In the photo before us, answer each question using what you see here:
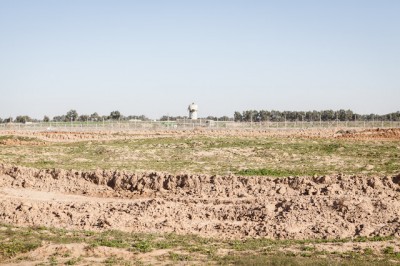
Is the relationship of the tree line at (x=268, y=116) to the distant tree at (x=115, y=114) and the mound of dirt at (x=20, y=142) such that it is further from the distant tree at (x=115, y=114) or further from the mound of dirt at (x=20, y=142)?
the mound of dirt at (x=20, y=142)

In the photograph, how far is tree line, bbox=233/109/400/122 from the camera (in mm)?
120250

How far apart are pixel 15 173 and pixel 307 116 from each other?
115 meters

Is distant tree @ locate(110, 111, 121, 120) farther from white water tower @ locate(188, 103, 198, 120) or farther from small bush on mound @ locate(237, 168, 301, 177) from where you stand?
small bush on mound @ locate(237, 168, 301, 177)

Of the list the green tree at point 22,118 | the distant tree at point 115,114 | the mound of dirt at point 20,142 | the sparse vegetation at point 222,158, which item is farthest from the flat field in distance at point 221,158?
the green tree at point 22,118

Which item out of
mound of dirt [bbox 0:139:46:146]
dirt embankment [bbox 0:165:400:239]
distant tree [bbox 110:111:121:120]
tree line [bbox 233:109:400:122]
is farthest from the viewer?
distant tree [bbox 110:111:121:120]

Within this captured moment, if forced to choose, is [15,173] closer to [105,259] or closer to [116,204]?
[116,204]

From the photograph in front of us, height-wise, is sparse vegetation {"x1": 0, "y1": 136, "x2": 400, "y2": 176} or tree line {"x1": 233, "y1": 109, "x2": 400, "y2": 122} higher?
tree line {"x1": 233, "y1": 109, "x2": 400, "y2": 122}

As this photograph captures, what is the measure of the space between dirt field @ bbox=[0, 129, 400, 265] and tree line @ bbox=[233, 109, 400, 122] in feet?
304

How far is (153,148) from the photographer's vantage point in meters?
37.5

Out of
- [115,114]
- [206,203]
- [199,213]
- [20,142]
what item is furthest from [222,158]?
[115,114]

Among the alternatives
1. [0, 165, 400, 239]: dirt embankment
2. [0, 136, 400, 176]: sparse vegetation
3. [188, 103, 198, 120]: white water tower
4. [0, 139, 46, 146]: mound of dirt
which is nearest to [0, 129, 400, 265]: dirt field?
[0, 165, 400, 239]: dirt embankment

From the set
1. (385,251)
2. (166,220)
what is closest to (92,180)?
(166,220)

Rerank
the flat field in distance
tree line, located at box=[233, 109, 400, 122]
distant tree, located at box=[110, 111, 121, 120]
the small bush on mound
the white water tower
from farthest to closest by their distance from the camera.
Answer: distant tree, located at box=[110, 111, 121, 120] → tree line, located at box=[233, 109, 400, 122] → the white water tower → the flat field in distance → the small bush on mound

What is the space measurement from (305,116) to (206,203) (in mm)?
114450
